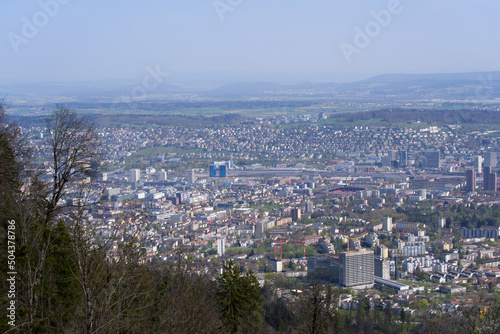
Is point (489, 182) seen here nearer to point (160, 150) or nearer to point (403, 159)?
point (403, 159)

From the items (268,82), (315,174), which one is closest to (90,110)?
(315,174)

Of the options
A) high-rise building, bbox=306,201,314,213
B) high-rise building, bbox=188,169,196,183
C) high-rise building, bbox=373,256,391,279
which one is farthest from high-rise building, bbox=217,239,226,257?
high-rise building, bbox=188,169,196,183

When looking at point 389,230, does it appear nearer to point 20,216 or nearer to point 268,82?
point 20,216

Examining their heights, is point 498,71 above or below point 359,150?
above

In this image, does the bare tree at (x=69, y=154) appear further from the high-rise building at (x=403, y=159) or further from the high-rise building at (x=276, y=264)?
the high-rise building at (x=403, y=159)

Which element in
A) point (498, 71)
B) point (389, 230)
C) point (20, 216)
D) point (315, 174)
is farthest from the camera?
point (498, 71)

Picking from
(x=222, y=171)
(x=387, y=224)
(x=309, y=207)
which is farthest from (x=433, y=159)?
(x=387, y=224)
